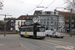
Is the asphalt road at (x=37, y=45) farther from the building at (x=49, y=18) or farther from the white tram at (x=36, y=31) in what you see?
the building at (x=49, y=18)

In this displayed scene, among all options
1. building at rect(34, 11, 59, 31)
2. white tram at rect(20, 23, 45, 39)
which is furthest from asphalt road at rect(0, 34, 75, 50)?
building at rect(34, 11, 59, 31)

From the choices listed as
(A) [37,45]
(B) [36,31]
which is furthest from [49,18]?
(A) [37,45]

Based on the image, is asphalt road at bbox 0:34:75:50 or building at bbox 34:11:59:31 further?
building at bbox 34:11:59:31

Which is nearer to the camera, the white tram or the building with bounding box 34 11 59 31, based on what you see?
the white tram

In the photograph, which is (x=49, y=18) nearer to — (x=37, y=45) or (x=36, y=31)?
(x=36, y=31)

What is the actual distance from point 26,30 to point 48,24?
40.8 m

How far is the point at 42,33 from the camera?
2362 cm

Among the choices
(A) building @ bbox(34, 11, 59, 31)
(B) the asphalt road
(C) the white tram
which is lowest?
(B) the asphalt road

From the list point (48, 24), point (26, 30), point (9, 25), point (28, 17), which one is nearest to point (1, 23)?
point (9, 25)

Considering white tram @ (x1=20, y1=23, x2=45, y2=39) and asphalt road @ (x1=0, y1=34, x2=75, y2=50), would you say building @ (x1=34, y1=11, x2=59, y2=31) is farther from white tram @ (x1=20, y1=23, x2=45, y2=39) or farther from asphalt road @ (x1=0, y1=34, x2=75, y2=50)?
asphalt road @ (x1=0, y1=34, x2=75, y2=50)

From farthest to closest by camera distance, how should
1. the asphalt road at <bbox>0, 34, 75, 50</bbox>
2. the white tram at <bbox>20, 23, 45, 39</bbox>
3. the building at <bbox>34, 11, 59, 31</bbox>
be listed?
the building at <bbox>34, 11, 59, 31</bbox> < the white tram at <bbox>20, 23, 45, 39</bbox> < the asphalt road at <bbox>0, 34, 75, 50</bbox>

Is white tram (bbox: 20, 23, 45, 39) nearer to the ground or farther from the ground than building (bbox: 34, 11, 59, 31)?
nearer to the ground

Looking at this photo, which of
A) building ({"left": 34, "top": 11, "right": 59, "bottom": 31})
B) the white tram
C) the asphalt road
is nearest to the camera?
the asphalt road

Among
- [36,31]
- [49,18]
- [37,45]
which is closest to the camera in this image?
[37,45]
